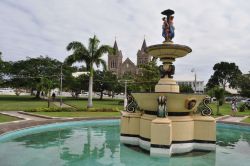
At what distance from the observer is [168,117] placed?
1092 centimetres

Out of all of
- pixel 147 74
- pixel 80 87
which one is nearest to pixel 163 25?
pixel 147 74

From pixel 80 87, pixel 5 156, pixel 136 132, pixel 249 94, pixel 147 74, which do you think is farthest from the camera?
pixel 80 87

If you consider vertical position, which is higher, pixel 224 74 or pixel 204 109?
pixel 224 74

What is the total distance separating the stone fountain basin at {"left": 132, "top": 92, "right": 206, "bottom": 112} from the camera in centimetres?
1062

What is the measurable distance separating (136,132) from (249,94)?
5270cm

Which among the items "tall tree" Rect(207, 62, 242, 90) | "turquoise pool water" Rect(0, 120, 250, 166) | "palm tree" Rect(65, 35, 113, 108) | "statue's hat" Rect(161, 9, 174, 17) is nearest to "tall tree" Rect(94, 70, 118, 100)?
Answer: "tall tree" Rect(207, 62, 242, 90)

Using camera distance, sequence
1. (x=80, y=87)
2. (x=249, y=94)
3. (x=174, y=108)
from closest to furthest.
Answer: (x=174, y=108)
(x=249, y=94)
(x=80, y=87)

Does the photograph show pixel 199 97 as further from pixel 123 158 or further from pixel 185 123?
pixel 123 158

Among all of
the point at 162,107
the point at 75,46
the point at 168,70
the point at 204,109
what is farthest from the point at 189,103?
the point at 75,46

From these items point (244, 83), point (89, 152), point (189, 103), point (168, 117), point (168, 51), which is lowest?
point (89, 152)

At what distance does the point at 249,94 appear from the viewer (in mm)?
58219

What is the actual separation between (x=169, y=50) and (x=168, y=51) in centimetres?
8

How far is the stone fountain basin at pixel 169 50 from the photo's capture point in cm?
1129

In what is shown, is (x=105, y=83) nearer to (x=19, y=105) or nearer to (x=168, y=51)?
(x=19, y=105)
